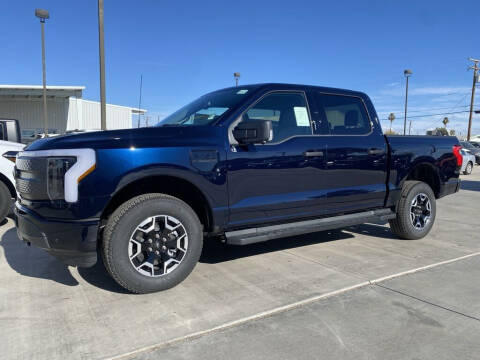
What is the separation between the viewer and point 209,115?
4035 mm

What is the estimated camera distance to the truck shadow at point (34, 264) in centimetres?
387

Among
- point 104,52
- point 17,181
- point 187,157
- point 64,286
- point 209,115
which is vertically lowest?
point 64,286

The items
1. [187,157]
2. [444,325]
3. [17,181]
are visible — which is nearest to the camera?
[444,325]

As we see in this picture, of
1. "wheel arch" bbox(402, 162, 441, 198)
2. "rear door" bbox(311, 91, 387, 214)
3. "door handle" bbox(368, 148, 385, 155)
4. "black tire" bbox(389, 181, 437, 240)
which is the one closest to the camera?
"rear door" bbox(311, 91, 387, 214)

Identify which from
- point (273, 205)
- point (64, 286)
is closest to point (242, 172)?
point (273, 205)

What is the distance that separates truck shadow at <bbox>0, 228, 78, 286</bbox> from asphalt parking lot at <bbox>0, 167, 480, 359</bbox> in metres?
0.01

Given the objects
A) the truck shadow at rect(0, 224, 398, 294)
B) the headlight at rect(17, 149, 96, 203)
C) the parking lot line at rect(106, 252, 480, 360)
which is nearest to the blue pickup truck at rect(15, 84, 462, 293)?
the headlight at rect(17, 149, 96, 203)

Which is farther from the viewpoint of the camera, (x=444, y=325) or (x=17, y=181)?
(x=17, y=181)

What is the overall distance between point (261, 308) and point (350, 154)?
2230 mm

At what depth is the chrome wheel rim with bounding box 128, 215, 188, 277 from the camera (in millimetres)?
3312

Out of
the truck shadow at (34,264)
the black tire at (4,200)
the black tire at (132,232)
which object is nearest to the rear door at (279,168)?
the black tire at (132,232)

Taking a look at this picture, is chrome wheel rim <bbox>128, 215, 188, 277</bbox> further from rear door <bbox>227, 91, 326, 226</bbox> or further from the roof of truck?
the roof of truck

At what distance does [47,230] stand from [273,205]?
6.73 feet

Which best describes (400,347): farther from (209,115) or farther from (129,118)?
(129,118)
